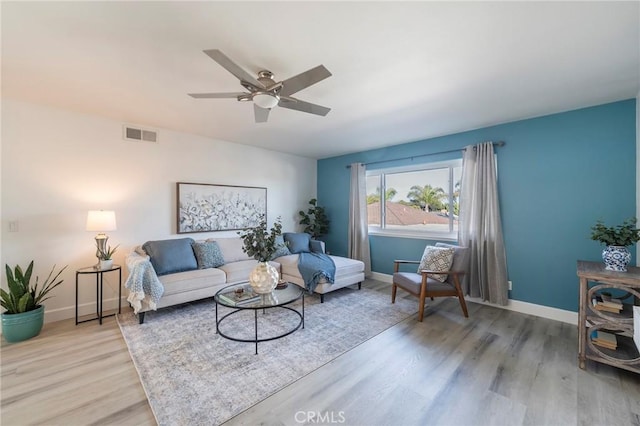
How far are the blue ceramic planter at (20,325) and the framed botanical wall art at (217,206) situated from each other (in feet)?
5.57

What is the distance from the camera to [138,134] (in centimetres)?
356

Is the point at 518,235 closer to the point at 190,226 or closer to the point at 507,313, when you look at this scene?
the point at 507,313

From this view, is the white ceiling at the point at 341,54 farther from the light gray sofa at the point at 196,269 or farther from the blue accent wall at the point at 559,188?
the light gray sofa at the point at 196,269

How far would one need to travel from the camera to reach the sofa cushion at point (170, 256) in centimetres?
327

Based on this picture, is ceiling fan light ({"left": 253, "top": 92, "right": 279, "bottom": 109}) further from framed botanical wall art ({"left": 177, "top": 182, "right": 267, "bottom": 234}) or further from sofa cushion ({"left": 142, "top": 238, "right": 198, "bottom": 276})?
framed botanical wall art ({"left": 177, "top": 182, "right": 267, "bottom": 234})

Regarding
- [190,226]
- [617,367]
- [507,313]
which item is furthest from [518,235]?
[190,226]

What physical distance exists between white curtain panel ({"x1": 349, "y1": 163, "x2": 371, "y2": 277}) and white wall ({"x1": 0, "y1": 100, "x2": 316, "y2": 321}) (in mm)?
2475

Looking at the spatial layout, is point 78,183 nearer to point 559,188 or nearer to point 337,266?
point 337,266

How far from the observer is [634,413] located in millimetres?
1672

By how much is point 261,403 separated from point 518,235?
11.3ft

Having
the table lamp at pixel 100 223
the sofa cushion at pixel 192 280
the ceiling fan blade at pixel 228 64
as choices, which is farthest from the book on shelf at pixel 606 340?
the table lamp at pixel 100 223

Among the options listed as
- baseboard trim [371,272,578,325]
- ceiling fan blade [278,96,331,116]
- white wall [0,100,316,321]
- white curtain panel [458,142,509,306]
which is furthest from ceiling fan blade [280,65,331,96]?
baseboard trim [371,272,578,325]

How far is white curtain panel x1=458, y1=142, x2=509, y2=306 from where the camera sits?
3.39 m

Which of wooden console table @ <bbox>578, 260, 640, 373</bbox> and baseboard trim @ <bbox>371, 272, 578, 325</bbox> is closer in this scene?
wooden console table @ <bbox>578, 260, 640, 373</bbox>
